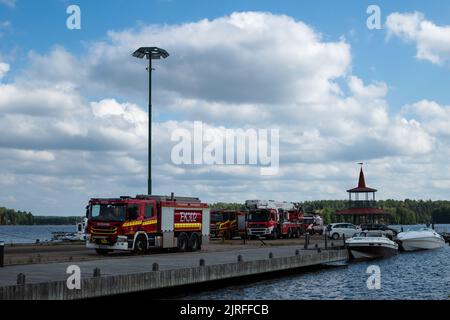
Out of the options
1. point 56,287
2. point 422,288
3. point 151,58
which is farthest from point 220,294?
point 151,58

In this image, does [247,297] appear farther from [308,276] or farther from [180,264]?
[308,276]

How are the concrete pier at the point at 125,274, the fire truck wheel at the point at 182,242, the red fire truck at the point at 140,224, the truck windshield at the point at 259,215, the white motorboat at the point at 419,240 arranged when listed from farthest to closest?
the white motorboat at the point at 419,240, the truck windshield at the point at 259,215, the fire truck wheel at the point at 182,242, the red fire truck at the point at 140,224, the concrete pier at the point at 125,274

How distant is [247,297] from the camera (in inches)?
1090

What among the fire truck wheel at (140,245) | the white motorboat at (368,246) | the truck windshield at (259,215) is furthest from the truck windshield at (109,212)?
the truck windshield at (259,215)

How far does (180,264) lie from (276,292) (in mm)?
4624

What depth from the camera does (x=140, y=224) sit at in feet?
120

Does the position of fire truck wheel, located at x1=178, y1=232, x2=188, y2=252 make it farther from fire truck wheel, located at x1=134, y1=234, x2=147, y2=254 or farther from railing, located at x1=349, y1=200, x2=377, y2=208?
railing, located at x1=349, y1=200, x2=377, y2=208

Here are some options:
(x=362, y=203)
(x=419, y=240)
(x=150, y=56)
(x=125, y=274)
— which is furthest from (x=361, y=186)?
(x=125, y=274)

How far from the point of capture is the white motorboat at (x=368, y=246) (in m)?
47.3

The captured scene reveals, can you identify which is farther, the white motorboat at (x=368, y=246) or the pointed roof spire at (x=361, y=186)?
the pointed roof spire at (x=361, y=186)

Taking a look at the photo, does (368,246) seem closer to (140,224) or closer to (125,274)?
(140,224)

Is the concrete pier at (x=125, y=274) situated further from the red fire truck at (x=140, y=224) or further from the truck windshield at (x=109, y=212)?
the truck windshield at (x=109, y=212)

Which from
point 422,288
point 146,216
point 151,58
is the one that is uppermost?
point 151,58

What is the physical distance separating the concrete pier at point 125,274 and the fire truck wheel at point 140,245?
3.37m
